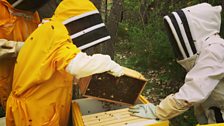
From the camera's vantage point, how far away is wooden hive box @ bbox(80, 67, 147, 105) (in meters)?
2.93

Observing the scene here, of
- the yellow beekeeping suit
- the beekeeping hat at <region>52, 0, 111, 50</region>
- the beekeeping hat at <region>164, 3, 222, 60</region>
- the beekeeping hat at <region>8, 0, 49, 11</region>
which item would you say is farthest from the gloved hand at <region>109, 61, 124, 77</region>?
the beekeeping hat at <region>8, 0, 49, 11</region>

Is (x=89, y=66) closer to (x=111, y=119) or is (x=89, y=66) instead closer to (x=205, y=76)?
(x=111, y=119)

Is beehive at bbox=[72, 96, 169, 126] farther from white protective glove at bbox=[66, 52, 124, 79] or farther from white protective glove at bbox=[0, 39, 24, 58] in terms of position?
white protective glove at bbox=[0, 39, 24, 58]

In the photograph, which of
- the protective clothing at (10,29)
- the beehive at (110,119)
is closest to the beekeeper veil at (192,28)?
the beehive at (110,119)

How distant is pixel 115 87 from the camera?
3.04 metres

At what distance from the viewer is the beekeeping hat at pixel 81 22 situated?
3.00 metres

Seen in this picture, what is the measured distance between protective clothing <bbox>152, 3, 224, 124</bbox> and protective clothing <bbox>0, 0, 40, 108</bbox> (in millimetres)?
1598

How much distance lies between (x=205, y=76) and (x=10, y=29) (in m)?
2.14

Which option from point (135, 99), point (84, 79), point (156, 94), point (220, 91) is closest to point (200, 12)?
point (220, 91)

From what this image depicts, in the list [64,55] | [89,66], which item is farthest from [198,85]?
[64,55]

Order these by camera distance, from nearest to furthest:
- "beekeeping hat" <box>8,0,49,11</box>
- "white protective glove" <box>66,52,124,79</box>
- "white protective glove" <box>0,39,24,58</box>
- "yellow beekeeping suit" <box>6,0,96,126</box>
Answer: "white protective glove" <box>66,52,124,79</box> → "yellow beekeeping suit" <box>6,0,96,126</box> → "white protective glove" <box>0,39,24,58</box> → "beekeeping hat" <box>8,0,49,11</box>

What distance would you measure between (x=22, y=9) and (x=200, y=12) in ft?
6.34

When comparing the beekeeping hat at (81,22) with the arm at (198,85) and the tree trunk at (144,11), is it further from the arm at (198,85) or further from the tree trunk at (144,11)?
the tree trunk at (144,11)

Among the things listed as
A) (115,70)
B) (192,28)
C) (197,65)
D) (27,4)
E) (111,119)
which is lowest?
(111,119)
